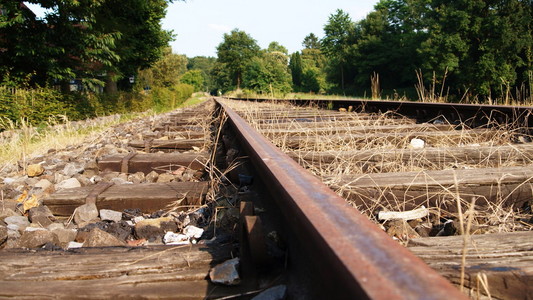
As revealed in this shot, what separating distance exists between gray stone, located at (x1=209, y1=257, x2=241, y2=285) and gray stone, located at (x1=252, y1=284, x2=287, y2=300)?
0.37 feet

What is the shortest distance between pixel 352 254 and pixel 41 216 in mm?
1728

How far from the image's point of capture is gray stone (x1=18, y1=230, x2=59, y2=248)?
144 cm

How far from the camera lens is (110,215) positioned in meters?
1.79

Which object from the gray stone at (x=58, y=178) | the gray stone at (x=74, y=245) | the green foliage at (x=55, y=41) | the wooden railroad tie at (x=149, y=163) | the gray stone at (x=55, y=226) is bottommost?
the gray stone at (x=74, y=245)

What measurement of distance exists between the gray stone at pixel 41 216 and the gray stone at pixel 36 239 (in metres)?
0.32

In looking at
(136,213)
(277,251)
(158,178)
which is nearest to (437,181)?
(277,251)

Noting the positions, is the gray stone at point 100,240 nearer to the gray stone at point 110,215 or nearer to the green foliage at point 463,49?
the gray stone at point 110,215

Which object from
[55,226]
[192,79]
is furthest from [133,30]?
[192,79]

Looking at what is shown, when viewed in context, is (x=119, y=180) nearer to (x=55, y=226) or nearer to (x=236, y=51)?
(x=55, y=226)

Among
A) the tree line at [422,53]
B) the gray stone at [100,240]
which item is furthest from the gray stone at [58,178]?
the tree line at [422,53]

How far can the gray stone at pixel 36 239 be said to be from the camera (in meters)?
1.44

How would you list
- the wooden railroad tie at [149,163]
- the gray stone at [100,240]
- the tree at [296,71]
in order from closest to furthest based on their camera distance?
the gray stone at [100,240] < the wooden railroad tie at [149,163] < the tree at [296,71]

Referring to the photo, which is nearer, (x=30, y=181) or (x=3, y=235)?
(x=3, y=235)

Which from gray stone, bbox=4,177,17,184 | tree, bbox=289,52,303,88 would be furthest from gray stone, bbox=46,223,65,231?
tree, bbox=289,52,303,88
